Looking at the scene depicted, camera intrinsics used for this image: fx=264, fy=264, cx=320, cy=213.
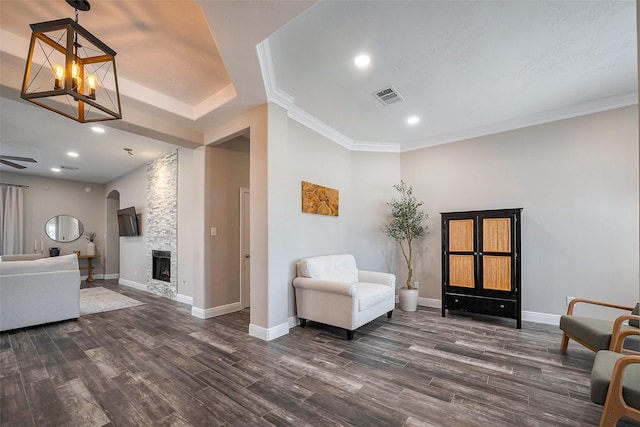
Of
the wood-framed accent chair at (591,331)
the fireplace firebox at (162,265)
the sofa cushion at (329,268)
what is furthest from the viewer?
the fireplace firebox at (162,265)

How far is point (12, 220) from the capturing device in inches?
267

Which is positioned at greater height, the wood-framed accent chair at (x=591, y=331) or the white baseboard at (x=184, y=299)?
the wood-framed accent chair at (x=591, y=331)

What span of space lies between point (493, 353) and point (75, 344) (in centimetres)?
481

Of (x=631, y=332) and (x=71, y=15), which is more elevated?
(x=71, y=15)

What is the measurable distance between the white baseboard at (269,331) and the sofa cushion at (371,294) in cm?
100

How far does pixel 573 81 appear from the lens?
10.1 feet

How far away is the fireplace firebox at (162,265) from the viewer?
18.1 ft

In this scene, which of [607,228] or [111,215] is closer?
[607,228]

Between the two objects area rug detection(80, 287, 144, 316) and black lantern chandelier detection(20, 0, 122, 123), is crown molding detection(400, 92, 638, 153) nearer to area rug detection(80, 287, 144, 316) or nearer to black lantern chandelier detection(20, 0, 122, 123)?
black lantern chandelier detection(20, 0, 122, 123)

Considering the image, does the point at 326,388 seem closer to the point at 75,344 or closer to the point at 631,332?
the point at 631,332

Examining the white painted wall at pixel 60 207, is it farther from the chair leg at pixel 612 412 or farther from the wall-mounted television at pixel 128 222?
the chair leg at pixel 612 412

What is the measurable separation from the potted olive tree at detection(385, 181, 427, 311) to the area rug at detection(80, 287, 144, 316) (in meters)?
4.92

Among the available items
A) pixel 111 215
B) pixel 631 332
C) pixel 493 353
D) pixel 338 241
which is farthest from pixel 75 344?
pixel 111 215

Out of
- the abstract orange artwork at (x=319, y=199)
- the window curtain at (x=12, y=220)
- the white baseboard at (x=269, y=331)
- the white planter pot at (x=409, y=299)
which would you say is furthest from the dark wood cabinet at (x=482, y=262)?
the window curtain at (x=12, y=220)
